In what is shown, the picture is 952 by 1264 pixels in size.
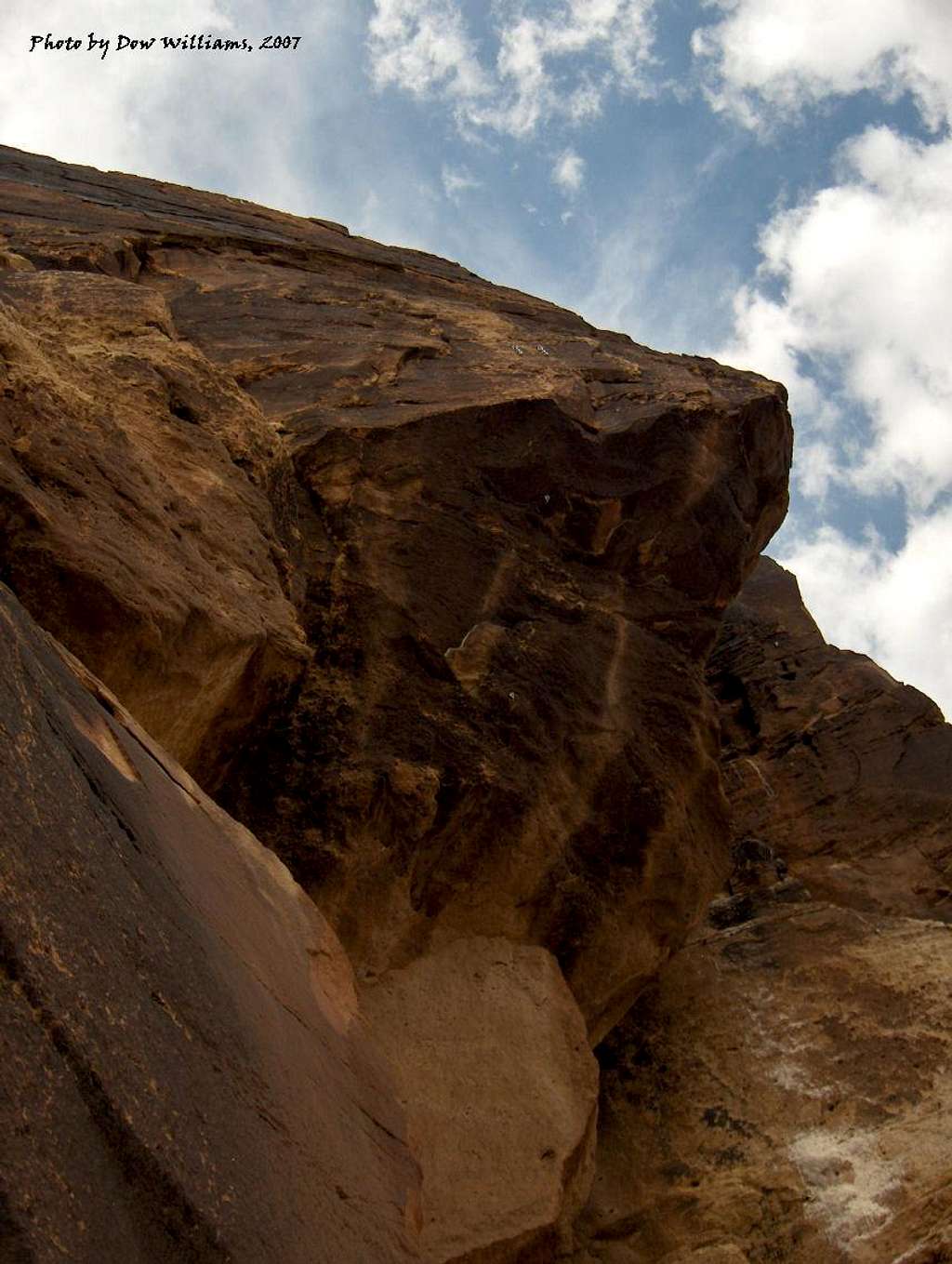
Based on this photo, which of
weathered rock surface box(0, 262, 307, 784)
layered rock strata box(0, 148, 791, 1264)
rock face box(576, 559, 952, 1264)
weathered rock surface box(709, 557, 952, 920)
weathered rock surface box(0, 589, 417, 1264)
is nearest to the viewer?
weathered rock surface box(0, 589, 417, 1264)

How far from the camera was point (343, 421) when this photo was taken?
9.60 meters

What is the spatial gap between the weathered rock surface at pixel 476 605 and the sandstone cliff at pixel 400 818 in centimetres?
3

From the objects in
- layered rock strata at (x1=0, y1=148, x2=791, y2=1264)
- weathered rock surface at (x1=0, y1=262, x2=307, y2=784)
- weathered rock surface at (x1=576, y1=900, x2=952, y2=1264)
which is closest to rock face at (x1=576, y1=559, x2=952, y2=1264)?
weathered rock surface at (x1=576, y1=900, x2=952, y2=1264)

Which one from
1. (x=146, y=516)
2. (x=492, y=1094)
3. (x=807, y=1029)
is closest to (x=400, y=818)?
(x=492, y=1094)

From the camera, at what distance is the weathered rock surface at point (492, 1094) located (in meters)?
6.98

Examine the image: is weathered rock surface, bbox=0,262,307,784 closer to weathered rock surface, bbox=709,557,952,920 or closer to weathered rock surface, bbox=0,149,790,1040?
weathered rock surface, bbox=0,149,790,1040

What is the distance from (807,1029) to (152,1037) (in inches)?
299

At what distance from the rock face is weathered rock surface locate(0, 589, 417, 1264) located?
3.98 metres

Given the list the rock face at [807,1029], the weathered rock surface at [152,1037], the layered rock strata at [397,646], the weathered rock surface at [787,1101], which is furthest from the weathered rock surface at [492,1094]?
the weathered rock surface at [152,1037]

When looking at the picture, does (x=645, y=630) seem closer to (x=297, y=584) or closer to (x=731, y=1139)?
(x=297, y=584)

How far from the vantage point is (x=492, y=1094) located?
25.0ft

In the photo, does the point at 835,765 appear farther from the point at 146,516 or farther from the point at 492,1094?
the point at 146,516

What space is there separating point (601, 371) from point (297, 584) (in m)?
4.38

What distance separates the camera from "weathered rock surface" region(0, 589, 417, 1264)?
345 cm
